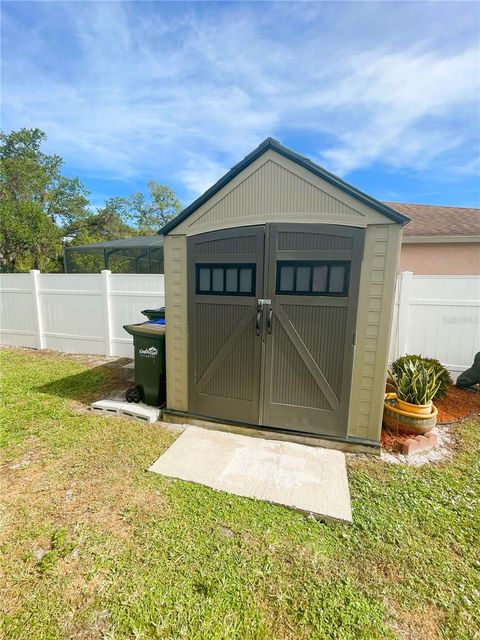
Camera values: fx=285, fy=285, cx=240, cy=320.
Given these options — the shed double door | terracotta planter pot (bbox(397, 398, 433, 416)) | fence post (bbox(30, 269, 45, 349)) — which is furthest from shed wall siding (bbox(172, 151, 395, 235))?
fence post (bbox(30, 269, 45, 349))

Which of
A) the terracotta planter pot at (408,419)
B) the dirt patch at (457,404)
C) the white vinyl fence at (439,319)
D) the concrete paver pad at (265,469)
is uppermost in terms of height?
the white vinyl fence at (439,319)

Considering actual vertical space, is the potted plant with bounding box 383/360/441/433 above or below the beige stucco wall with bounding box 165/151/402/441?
below

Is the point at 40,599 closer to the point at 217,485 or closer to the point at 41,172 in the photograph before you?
the point at 217,485

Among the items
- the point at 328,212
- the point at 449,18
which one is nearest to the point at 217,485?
the point at 328,212

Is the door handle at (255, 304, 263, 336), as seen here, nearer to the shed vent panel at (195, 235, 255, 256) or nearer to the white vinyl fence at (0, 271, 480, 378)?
the shed vent panel at (195, 235, 255, 256)

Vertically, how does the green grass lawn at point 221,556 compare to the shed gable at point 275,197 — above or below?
below

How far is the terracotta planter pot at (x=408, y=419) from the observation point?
3.15 metres

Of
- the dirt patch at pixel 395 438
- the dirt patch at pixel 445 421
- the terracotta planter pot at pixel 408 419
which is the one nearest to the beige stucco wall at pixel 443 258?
the dirt patch at pixel 445 421

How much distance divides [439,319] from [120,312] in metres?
6.07

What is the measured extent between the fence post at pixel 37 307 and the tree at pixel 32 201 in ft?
38.9

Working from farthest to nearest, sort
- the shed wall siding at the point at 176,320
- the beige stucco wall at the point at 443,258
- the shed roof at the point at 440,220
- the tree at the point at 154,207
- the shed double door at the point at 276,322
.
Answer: the tree at the point at 154,207
the shed roof at the point at 440,220
the beige stucco wall at the point at 443,258
the shed wall siding at the point at 176,320
the shed double door at the point at 276,322

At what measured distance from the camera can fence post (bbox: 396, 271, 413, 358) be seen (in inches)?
182

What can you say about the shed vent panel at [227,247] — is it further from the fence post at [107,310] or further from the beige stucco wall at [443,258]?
the beige stucco wall at [443,258]

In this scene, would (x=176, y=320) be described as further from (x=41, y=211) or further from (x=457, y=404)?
(x=41, y=211)
